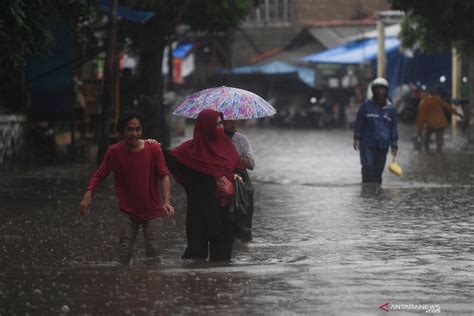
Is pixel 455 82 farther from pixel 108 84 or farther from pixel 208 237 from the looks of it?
pixel 208 237

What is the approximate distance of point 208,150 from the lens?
9539mm

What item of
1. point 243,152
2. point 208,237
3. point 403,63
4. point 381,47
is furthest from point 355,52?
point 208,237

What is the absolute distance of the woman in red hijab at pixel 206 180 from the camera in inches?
375

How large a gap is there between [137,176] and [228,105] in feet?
6.00

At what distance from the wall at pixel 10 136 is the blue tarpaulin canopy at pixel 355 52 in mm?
21394

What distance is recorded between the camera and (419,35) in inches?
1116

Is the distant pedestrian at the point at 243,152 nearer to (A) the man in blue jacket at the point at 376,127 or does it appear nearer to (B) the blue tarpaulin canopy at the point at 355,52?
(A) the man in blue jacket at the point at 376,127

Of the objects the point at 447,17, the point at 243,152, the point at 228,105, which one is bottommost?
the point at 243,152

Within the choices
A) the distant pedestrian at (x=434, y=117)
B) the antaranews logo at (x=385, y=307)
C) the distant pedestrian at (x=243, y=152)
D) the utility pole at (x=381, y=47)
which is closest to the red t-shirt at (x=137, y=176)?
the distant pedestrian at (x=243, y=152)

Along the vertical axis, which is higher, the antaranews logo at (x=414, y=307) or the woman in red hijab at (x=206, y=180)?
the woman in red hijab at (x=206, y=180)

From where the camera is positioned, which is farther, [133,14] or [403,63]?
[403,63]

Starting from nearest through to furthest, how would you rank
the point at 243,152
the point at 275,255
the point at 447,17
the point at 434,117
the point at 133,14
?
the point at 275,255 < the point at 243,152 < the point at 133,14 < the point at 447,17 < the point at 434,117

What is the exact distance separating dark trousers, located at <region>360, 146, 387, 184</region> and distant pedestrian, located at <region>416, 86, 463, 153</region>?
30.3ft

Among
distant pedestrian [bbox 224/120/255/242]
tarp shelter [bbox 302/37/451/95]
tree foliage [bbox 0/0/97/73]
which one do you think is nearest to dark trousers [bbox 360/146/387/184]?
tree foliage [bbox 0/0/97/73]
